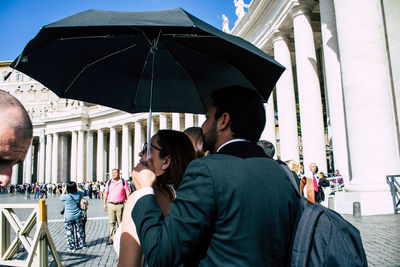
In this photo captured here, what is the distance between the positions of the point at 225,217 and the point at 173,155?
2.86 ft

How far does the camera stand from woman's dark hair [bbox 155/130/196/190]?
7.41 feet

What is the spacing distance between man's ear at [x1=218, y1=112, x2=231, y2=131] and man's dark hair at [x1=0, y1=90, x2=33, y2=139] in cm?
105

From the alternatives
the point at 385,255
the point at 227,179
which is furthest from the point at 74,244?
the point at 227,179

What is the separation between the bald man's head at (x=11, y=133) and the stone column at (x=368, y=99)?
10.6m

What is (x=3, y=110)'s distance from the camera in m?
1.11

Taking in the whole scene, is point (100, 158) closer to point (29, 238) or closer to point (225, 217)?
point (29, 238)

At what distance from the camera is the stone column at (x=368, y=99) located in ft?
31.8

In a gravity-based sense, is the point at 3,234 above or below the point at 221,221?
below

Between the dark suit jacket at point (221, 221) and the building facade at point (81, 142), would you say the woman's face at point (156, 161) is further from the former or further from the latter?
the building facade at point (81, 142)

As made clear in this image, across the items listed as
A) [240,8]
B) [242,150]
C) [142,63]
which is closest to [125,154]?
[240,8]

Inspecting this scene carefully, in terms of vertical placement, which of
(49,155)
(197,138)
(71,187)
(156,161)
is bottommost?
(71,187)

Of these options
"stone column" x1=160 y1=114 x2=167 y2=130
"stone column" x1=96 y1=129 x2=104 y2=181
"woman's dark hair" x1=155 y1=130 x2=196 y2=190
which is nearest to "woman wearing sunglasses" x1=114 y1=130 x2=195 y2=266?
"woman's dark hair" x1=155 y1=130 x2=196 y2=190

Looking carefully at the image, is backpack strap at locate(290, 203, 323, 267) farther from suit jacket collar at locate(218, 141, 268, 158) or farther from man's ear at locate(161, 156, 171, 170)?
man's ear at locate(161, 156, 171, 170)

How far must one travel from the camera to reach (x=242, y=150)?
5.58 ft
